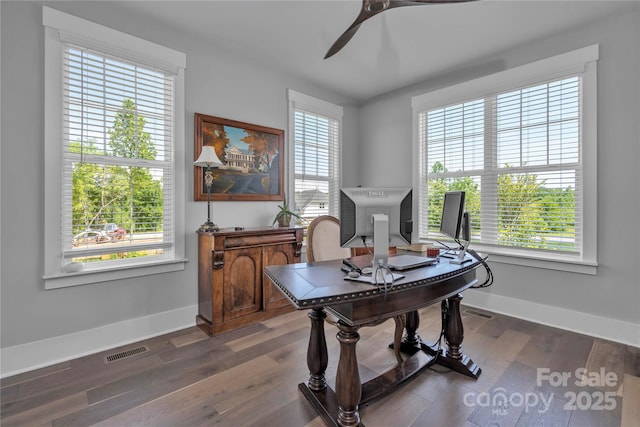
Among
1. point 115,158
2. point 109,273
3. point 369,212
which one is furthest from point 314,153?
point 109,273

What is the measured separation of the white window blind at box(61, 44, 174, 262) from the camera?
2371 mm

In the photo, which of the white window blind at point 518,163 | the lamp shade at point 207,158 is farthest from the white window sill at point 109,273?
the white window blind at point 518,163

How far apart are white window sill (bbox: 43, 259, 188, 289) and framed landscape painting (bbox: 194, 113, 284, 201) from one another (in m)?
0.72

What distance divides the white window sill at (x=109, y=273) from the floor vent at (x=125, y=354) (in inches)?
24.0

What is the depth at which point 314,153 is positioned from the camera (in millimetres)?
4188

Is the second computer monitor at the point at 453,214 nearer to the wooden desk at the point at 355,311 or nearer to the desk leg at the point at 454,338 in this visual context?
the wooden desk at the point at 355,311

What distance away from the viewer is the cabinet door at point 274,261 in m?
3.12

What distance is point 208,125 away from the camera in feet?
10.1

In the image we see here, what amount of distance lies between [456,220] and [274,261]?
6.28ft

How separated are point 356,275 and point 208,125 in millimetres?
2365

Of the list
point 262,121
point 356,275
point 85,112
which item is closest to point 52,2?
point 85,112

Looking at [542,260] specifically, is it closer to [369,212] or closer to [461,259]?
[461,259]

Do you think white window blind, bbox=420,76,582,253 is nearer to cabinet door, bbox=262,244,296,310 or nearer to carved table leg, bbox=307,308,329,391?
cabinet door, bbox=262,244,296,310

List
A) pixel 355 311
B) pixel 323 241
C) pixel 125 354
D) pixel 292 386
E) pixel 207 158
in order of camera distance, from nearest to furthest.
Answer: pixel 355 311, pixel 292 386, pixel 125 354, pixel 323 241, pixel 207 158
